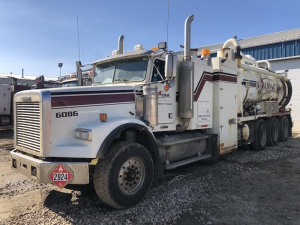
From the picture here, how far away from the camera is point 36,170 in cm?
384

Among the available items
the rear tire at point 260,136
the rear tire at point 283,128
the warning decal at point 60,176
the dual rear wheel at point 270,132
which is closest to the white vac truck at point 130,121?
the warning decal at point 60,176

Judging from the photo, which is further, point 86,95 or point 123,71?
point 123,71

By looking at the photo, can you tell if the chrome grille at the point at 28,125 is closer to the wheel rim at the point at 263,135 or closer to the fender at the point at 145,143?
the fender at the point at 145,143

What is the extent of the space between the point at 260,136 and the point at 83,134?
763 cm

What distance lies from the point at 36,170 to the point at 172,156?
2.86 meters

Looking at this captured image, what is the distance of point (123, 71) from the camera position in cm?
552

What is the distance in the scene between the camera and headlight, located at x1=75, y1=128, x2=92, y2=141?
12.8ft

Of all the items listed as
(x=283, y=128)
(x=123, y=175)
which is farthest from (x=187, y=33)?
(x=283, y=128)

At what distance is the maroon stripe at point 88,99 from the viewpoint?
3.98 metres

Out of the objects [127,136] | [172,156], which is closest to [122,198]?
[127,136]

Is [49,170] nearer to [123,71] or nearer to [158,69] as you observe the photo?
[123,71]

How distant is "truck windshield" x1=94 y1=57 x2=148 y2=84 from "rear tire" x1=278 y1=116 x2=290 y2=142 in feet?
28.1

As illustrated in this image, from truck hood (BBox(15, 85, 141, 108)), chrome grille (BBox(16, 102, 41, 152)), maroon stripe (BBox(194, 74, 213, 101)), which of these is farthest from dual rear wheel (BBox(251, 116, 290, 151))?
chrome grille (BBox(16, 102, 41, 152))

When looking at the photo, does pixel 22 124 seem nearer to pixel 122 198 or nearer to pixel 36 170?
pixel 36 170
